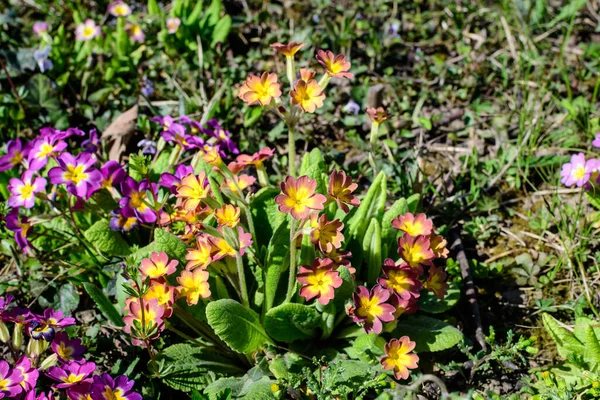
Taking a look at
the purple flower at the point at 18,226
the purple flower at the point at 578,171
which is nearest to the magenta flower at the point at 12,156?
the purple flower at the point at 18,226

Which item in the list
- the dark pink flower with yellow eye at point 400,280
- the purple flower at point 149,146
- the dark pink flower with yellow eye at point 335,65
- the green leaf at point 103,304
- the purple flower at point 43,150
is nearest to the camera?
the dark pink flower with yellow eye at point 400,280

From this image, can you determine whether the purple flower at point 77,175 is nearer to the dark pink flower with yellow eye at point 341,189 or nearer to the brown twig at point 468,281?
the dark pink flower with yellow eye at point 341,189

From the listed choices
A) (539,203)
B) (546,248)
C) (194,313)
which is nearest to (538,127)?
(539,203)

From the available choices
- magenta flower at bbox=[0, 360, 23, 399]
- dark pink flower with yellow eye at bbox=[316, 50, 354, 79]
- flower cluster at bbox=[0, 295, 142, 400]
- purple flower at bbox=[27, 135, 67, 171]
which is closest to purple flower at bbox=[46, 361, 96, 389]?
flower cluster at bbox=[0, 295, 142, 400]

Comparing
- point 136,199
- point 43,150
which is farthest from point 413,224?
point 43,150

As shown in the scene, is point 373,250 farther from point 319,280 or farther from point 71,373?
point 71,373
